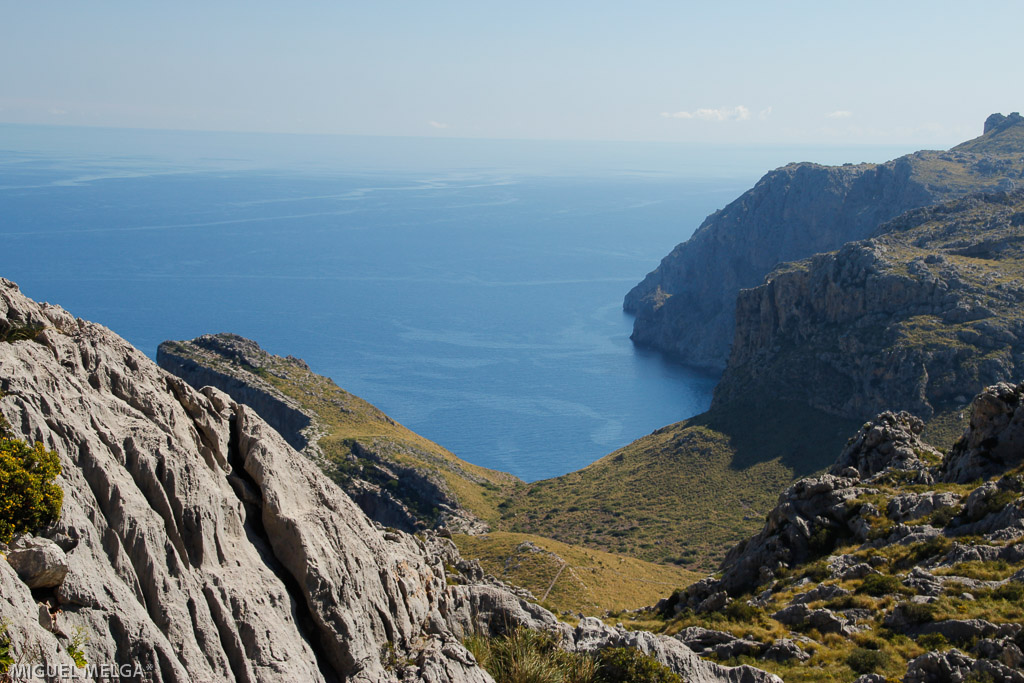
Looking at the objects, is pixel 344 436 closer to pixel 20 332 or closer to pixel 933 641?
pixel 933 641

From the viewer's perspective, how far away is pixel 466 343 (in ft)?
642

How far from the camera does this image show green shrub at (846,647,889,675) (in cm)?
2638

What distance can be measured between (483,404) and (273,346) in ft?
188

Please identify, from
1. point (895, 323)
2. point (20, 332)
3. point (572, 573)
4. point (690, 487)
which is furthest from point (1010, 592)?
point (895, 323)

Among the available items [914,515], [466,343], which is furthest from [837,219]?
[914,515]

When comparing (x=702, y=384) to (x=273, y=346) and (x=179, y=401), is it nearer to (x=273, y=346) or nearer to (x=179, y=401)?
(x=273, y=346)

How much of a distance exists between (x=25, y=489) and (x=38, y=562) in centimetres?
123

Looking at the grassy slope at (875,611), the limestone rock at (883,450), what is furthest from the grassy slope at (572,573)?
the limestone rock at (883,450)

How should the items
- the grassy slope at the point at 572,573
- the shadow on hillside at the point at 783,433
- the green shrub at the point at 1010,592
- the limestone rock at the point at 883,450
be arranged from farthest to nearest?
the shadow on hillside at the point at 783,433 < the grassy slope at the point at 572,573 < the limestone rock at the point at 883,450 < the green shrub at the point at 1010,592

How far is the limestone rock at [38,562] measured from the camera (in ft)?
45.1

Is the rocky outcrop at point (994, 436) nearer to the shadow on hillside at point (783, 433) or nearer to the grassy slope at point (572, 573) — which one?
the grassy slope at point (572, 573)

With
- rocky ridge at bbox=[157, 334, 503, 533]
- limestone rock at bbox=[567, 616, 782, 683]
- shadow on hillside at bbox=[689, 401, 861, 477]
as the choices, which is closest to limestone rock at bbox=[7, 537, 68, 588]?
limestone rock at bbox=[567, 616, 782, 683]

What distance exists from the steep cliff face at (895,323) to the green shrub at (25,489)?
85.9 m

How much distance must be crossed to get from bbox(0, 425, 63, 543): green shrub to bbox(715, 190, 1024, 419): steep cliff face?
85893 millimetres
